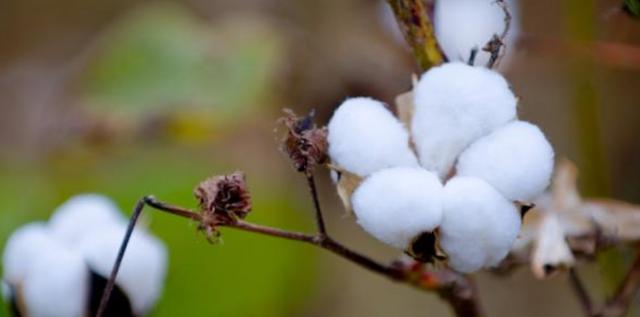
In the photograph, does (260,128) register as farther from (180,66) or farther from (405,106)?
(405,106)

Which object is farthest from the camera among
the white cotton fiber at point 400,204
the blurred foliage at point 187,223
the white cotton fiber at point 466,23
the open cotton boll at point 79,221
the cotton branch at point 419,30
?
the blurred foliage at point 187,223

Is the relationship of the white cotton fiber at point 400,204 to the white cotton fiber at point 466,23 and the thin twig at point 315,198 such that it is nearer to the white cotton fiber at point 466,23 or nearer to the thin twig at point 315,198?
the thin twig at point 315,198

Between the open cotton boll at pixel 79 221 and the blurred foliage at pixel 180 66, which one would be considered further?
the blurred foliage at pixel 180 66

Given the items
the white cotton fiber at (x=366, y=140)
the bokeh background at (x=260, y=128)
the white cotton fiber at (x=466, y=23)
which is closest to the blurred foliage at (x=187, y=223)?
the bokeh background at (x=260, y=128)

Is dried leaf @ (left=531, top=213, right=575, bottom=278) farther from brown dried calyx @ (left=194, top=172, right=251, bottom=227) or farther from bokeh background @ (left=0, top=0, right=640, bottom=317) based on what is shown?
bokeh background @ (left=0, top=0, right=640, bottom=317)

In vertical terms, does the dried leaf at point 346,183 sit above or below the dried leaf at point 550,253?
above

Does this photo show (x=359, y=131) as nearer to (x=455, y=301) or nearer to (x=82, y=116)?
(x=455, y=301)

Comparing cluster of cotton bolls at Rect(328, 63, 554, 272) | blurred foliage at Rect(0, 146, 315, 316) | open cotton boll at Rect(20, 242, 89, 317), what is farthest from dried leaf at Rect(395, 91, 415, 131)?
blurred foliage at Rect(0, 146, 315, 316)

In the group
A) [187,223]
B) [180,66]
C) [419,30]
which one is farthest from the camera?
[180,66]

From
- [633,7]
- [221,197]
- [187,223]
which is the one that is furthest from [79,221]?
[187,223]
